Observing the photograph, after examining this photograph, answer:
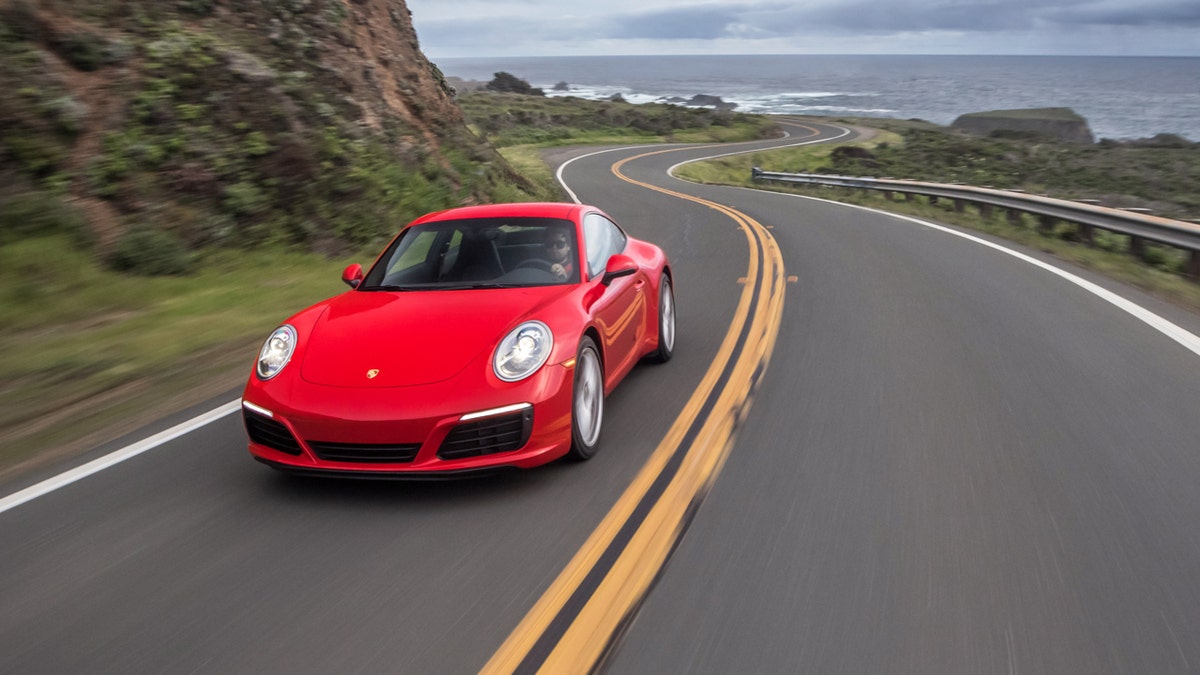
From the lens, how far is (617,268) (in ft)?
20.4

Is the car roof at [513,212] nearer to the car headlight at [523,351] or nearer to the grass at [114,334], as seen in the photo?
the car headlight at [523,351]

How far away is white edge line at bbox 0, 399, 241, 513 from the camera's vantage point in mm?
4992

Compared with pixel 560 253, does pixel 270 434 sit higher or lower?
lower

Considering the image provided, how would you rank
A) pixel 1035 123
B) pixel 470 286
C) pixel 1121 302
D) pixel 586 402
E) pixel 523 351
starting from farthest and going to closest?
1. pixel 1035 123
2. pixel 1121 302
3. pixel 470 286
4. pixel 586 402
5. pixel 523 351

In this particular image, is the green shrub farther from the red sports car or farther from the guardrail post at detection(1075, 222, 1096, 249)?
the guardrail post at detection(1075, 222, 1096, 249)

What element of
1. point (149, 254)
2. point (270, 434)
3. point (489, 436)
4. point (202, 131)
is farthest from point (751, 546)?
point (202, 131)

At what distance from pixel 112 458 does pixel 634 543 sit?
3.11 metres

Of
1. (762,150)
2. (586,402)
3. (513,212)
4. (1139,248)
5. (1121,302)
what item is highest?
(513,212)

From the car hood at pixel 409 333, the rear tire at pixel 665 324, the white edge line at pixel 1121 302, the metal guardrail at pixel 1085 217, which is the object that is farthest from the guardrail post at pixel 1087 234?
the car hood at pixel 409 333

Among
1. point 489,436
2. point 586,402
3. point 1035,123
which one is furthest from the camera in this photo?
point 1035,123

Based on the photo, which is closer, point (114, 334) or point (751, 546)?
point (751, 546)

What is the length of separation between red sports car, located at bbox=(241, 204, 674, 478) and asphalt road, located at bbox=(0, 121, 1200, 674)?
0.26m

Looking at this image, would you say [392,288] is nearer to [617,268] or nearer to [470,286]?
[470,286]

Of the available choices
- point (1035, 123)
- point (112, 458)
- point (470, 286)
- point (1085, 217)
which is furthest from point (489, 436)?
point (1035, 123)
